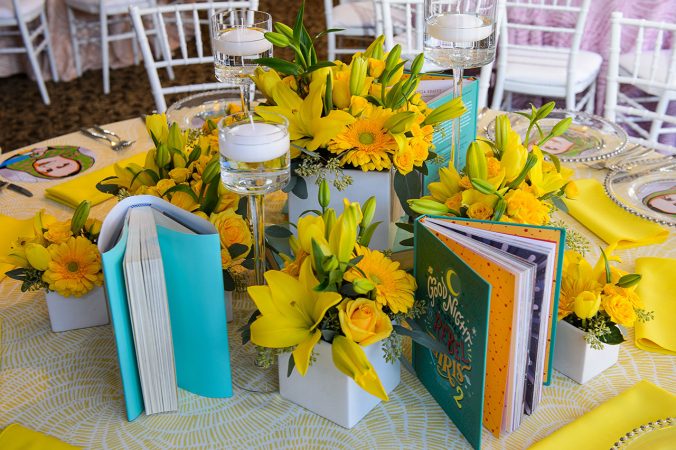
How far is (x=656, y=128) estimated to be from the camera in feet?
8.55

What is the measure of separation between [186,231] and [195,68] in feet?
11.9

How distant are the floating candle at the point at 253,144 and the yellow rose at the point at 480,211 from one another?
27cm

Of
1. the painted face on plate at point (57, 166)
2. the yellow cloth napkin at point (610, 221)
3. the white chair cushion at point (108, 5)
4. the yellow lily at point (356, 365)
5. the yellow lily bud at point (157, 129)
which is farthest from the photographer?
the white chair cushion at point (108, 5)

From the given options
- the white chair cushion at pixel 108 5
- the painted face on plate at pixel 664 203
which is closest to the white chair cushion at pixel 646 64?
the painted face on plate at pixel 664 203

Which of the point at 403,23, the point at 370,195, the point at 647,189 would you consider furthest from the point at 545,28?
the point at 370,195

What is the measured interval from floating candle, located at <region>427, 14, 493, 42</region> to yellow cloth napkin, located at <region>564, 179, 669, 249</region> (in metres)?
0.41

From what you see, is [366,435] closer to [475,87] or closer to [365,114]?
[365,114]

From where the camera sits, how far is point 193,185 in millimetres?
1139

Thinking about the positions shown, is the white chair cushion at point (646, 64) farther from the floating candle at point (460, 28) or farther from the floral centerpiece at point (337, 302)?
the floral centerpiece at point (337, 302)

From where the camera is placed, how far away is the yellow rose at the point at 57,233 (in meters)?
1.09

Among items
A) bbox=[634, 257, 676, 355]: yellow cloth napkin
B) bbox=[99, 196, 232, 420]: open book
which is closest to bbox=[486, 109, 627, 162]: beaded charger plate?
bbox=[634, 257, 676, 355]: yellow cloth napkin

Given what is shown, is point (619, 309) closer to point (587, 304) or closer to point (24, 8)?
point (587, 304)

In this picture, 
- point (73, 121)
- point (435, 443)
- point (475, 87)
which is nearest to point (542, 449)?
point (435, 443)

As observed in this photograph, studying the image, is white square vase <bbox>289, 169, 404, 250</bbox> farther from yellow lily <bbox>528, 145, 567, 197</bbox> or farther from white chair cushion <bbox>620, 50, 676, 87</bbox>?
white chair cushion <bbox>620, 50, 676, 87</bbox>
